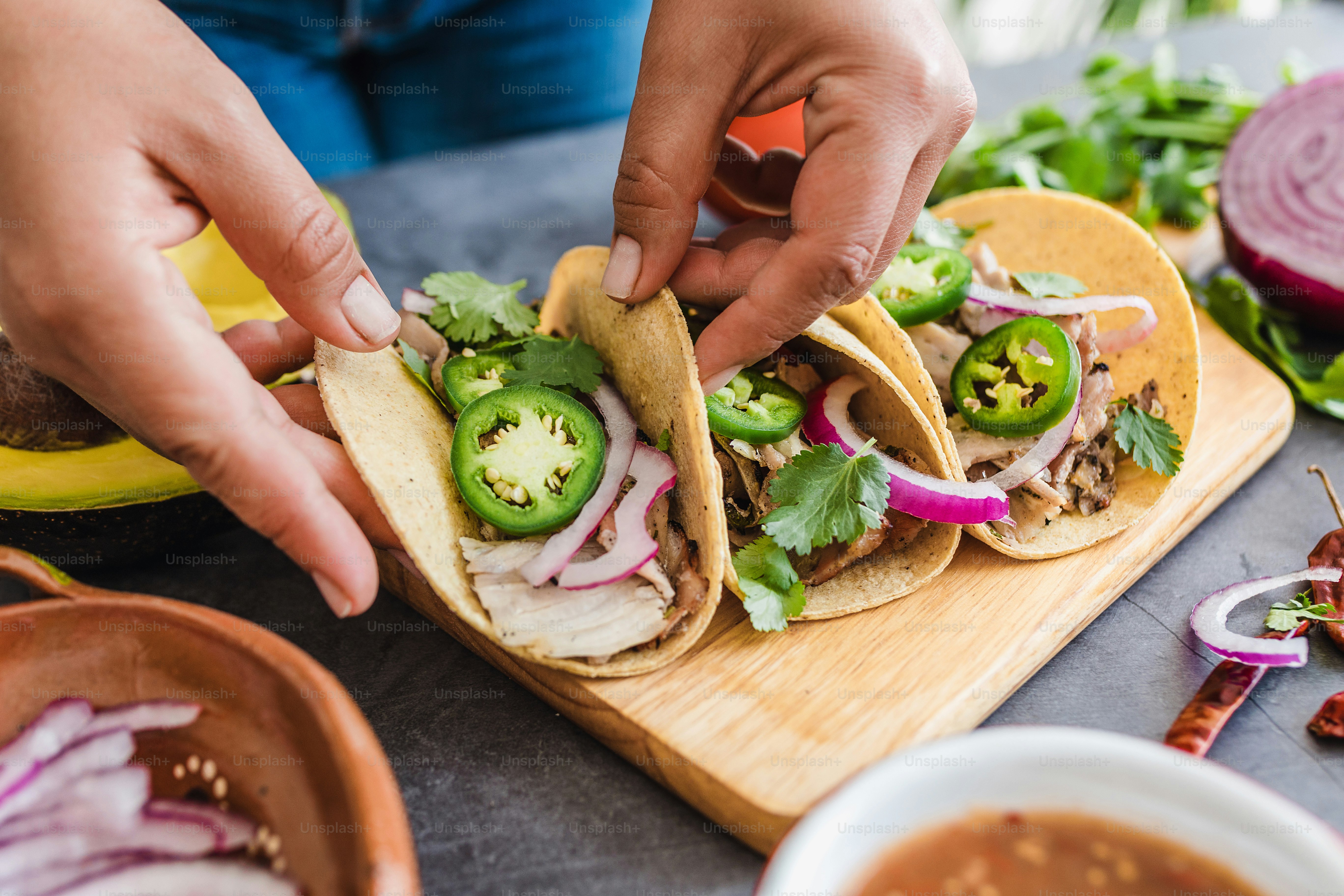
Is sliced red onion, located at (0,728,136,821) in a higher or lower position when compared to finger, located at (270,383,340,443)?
lower

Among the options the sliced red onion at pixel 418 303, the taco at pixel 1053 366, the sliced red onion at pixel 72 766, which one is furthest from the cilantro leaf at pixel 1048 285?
the sliced red onion at pixel 72 766

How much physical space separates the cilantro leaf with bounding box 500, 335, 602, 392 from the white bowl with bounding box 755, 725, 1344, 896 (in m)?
1.34

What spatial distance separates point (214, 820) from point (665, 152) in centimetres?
181

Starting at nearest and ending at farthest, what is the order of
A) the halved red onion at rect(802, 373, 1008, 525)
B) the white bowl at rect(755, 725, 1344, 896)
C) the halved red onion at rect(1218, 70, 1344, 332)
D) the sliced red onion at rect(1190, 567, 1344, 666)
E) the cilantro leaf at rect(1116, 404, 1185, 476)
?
the white bowl at rect(755, 725, 1344, 896), the sliced red onion at rect(1190, 567, 1344, 666), the halved red onion at rect(802, 373, 1008, 525), the cilantro leaf at rect(1116, 404, 1185, 476), the halved red onion at rect(1218, 70, 1344, 332)

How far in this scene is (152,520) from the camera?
2510mm

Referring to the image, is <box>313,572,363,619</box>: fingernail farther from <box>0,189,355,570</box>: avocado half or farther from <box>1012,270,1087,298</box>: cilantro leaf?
<box>1012,270,1087,298</box>: cilantro leaf

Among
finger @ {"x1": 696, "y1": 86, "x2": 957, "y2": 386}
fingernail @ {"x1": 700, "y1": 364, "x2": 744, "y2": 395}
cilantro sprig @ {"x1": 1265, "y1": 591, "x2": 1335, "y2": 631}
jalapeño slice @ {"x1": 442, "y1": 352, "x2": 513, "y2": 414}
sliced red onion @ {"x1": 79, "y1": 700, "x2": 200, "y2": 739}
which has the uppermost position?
finger @ {"x1": 696, "y1": 86, "x2": 957, "y2": 386}

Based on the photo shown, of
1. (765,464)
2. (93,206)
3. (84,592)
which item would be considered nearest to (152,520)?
(84,592)

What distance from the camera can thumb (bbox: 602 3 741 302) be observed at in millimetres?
2201

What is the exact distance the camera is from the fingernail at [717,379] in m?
2.34

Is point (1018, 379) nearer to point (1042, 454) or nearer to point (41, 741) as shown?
point (1042, 454)

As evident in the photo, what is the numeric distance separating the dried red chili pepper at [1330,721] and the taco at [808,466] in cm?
94

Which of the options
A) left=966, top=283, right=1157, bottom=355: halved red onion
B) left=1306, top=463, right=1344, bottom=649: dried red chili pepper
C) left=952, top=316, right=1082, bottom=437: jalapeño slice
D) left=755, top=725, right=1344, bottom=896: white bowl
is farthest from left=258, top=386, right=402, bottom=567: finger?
left=1306, top=463, right=1344, bottom=649: dried red chili pepper

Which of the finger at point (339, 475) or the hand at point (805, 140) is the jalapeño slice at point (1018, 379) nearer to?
the hand at point (805, 140)
